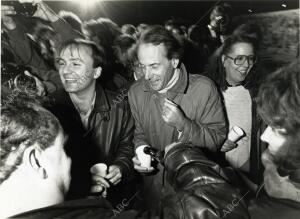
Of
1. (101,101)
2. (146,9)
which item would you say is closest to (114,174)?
(101,101)

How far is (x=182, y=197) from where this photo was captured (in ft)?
3.92

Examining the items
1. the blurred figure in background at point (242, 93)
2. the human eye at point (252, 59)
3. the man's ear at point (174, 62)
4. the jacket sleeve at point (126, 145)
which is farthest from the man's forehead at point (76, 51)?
the human eye at point (252, 59)

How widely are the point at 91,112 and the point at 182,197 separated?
0.71 meters

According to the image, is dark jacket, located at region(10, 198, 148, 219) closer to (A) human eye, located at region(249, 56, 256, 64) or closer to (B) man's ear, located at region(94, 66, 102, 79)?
(B) man's ear, located at region(94, 66, 102, 79)

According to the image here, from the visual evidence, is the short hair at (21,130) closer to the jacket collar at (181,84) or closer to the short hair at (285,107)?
the jacket collar at (181,84)

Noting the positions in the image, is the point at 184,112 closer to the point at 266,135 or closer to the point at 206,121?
the point at 206,121

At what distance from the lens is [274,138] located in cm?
169

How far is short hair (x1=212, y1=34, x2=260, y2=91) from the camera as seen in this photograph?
1.70 m

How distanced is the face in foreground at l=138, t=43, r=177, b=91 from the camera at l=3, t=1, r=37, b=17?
549 millimetres

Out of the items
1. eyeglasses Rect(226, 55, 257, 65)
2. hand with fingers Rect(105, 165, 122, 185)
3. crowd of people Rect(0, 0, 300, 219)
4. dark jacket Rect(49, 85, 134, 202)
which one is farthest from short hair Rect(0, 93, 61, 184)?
eyeglasses Rect(226, 55, 257, 65)

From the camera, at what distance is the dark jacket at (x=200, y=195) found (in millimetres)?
1162

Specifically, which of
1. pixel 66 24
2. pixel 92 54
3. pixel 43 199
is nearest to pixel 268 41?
pixel 92 54

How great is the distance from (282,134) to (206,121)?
15.0 inches

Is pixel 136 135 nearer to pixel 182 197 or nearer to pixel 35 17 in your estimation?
pixel 182 197
